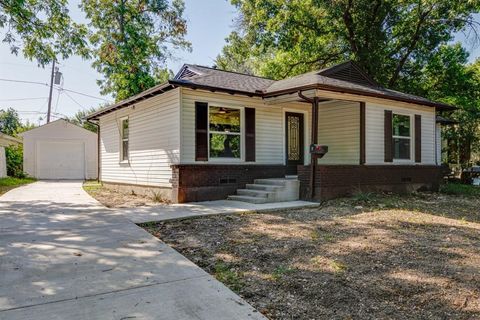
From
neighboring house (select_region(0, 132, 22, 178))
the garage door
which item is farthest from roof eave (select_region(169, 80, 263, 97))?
neighboring house (select_region(0, 132, 22, 178))

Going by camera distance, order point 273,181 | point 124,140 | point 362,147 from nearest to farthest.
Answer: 1. point 273,181
2. point 362,147
3. point 124,140

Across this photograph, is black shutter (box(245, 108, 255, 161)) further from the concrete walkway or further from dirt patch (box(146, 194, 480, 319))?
dirt patch (box(146, 194, 480, 319))

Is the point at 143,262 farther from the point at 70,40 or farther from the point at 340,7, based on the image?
the point at 340,7

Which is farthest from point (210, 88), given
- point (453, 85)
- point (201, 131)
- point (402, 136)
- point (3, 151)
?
point (453, 85)

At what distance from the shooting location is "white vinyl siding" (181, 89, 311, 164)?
866 centimetres

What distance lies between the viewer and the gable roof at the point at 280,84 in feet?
28.3

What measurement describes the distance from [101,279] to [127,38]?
60.0 ft

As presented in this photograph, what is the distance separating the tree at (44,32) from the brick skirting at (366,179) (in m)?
8.77

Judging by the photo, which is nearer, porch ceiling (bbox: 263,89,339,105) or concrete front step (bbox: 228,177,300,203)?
concrete front step (bbox: 228,177,300,203)

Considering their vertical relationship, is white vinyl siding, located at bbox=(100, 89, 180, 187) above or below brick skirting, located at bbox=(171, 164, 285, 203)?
above

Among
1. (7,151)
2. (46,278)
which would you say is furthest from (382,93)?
(7,151)

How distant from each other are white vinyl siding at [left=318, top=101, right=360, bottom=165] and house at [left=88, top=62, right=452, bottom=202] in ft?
0.11

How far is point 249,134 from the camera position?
9.57 m

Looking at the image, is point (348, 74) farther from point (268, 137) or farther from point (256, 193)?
point (256, 193)
